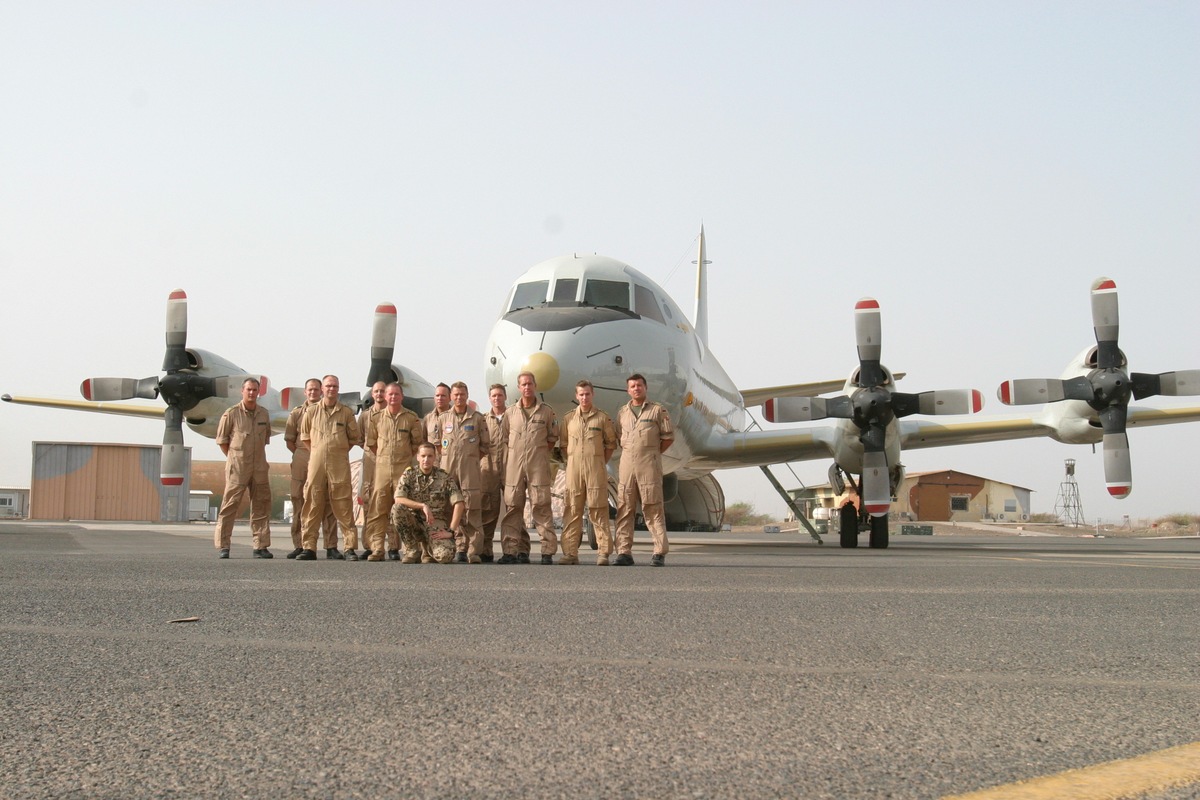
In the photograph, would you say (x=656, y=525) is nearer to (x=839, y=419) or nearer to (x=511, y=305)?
(x=511, y=305)

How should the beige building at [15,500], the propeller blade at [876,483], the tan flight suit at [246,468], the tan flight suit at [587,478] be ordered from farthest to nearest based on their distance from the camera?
1. the beige building at [15,500]
2. the propeller blade at [876,483]
3. the tan flight suit at [246,468]
4. the tan flight suit at [587,478]

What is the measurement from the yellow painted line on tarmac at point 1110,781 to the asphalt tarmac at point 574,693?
45 mm

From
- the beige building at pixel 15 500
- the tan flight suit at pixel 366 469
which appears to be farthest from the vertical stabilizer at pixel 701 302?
the beige building at pixel 15 500

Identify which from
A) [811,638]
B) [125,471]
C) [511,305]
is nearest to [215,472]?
[125,471]

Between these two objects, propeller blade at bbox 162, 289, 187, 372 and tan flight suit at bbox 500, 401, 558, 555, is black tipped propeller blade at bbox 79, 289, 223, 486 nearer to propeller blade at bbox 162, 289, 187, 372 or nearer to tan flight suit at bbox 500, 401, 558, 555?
propeller blade at bbox 162, 289, 187, 372

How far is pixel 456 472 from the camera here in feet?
35.1

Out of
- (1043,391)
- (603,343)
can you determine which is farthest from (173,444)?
(1043,391)

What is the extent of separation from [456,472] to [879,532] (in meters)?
8.76

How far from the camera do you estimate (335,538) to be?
11.8m

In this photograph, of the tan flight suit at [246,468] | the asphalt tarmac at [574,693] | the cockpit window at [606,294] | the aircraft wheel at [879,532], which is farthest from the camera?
the aircraft wheel at [879,532]

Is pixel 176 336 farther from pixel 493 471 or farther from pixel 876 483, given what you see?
pixel 876 483

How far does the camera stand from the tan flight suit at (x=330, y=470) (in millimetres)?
10906

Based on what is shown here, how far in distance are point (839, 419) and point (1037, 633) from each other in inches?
498

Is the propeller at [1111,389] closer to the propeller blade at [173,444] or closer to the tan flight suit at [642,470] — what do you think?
the tan flight suit at [642,470]
